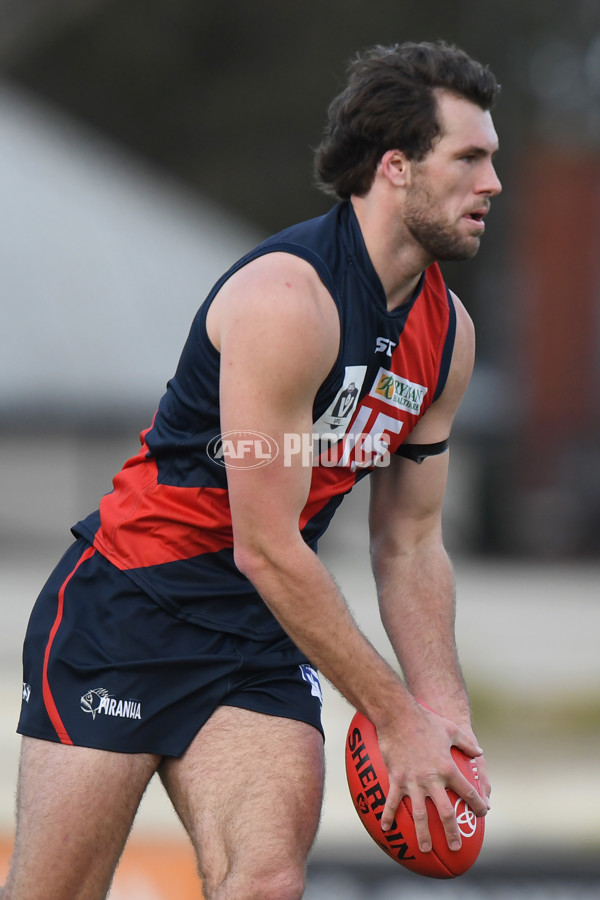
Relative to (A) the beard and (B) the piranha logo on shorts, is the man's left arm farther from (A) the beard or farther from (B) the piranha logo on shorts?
(B) the piranha logo on shorts

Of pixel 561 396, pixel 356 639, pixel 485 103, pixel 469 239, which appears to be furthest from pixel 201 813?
pixel 561 396

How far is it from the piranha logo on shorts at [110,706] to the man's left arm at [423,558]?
2.57ft

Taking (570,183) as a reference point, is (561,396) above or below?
below

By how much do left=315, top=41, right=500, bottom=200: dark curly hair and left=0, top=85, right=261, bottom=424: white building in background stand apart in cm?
1131

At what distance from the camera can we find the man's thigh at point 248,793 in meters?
3.00

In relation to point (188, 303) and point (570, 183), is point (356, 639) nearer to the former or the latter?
point (188, 303)

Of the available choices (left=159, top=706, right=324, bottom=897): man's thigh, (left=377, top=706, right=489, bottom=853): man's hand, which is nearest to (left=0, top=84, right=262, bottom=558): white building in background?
(left=159, top=706, right=324, bottom=897): man's thigh

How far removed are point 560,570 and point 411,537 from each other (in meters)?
12.1

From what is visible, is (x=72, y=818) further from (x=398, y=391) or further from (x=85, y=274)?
(x=85, y=274)

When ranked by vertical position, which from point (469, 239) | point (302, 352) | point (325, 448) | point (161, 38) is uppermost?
point (161, 38)

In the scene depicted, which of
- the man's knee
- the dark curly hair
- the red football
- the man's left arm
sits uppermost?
the dark curly hair

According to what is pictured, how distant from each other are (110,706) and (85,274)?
1293 centimetres

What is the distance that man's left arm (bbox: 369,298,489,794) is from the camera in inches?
137

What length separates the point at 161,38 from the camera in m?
27.9
